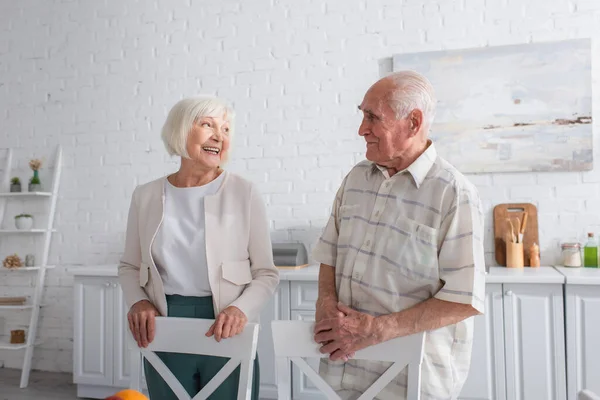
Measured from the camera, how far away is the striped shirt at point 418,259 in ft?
5.06

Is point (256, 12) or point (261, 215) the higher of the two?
point (256, 12)

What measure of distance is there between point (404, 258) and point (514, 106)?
7.88ft

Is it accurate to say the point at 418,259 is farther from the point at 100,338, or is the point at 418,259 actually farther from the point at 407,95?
the point at 100,338

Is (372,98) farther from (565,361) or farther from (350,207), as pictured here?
(565,361)

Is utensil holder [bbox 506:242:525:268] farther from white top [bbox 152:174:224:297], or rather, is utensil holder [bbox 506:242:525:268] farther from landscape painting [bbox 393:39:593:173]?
white top [bbox 152:174:224:297]

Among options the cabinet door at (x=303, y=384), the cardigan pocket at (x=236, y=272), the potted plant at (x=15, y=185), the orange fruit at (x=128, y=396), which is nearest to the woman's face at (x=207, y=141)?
the cardigan pocket at (x=236, y=272)

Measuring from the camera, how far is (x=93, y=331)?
3.89 m

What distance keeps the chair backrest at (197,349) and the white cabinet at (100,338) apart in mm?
2191

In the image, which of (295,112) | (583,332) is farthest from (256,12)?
(583,332)

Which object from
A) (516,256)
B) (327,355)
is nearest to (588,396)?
(327,355)

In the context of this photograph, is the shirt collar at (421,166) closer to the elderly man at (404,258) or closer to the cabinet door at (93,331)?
the elderly man at (404,258)

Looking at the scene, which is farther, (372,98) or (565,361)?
(565,361)

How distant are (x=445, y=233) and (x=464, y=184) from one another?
15 cm

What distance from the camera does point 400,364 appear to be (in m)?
1.51
